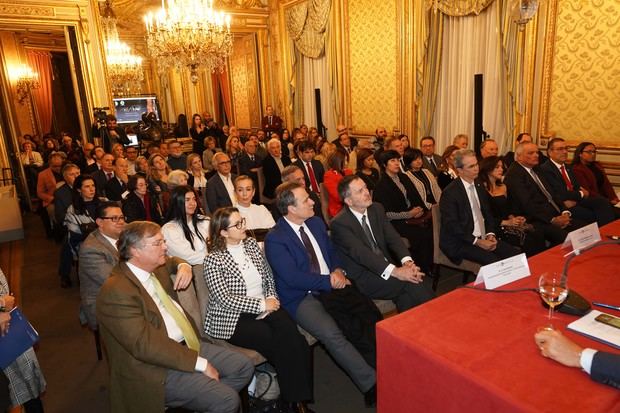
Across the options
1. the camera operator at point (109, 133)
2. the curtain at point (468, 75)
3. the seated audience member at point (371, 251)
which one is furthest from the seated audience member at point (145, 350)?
the camera operator at point (109, 133)

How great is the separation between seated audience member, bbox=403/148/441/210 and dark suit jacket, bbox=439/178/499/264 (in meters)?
1.07

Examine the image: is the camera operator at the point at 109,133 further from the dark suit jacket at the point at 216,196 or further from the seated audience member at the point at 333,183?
the seated audience member at the point at 333,183

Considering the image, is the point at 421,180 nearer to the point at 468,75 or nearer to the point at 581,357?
the point at 468,75

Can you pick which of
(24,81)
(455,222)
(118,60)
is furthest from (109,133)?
(455,222)

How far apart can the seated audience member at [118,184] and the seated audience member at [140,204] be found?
2.71ft

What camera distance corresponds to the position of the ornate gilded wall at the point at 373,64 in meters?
7.55

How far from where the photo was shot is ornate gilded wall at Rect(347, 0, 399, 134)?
7.55m

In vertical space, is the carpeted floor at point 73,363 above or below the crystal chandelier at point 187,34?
below

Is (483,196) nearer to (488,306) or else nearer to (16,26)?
(488,306)

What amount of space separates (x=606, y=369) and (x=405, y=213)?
2.91 meters

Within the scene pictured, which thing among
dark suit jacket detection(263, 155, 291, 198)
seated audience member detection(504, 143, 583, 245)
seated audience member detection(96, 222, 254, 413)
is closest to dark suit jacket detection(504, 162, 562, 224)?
seated audience member detection(504, 143, 583, 245)

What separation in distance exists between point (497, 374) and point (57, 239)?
21.5 ft

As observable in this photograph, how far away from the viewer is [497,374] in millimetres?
1392

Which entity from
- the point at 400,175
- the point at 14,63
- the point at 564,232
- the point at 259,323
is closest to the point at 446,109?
the point at 400,175
